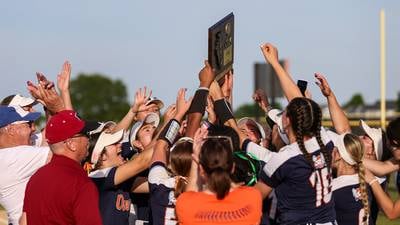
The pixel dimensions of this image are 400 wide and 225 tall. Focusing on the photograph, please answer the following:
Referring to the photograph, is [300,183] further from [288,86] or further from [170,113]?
[170,113]

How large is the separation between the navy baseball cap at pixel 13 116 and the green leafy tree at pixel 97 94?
9471cm

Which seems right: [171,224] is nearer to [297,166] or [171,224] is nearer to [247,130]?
[297,166]

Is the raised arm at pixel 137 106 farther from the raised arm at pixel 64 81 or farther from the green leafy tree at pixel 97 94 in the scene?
the green leafy tree at pixel 97 94

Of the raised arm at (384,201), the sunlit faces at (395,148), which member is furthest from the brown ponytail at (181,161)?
the sunlit faces at (395,148)

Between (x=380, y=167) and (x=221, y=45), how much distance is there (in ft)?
5.67

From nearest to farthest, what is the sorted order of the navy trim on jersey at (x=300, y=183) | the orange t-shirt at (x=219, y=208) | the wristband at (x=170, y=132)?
the orange t-shirt at (x=219, y=208)
the navy trim on jersey at (x=300, y=183)
the wristband at (x=170, y=132)

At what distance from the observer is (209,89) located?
863 centimetres

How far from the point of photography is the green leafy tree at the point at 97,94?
108m

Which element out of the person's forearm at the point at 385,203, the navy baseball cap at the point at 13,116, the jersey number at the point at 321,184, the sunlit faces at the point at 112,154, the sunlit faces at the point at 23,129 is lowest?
the person's forearm at the point at 385,203

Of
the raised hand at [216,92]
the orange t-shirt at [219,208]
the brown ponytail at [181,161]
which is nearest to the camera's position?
the orange t-shirt at [219,208]

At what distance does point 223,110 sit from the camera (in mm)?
8664

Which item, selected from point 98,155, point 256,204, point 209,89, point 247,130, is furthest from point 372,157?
point 256,204

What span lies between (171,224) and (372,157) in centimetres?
261

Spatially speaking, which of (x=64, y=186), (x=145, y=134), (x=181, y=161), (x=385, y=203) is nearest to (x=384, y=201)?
(x=385, y=203)
